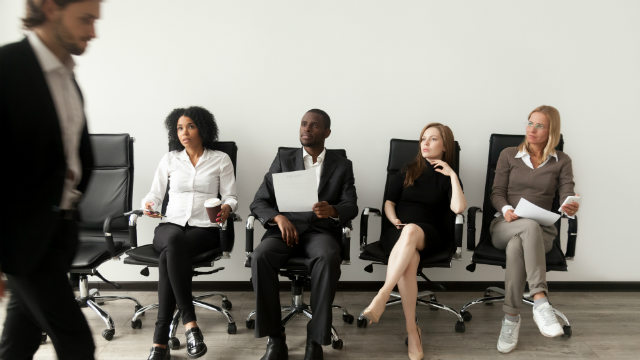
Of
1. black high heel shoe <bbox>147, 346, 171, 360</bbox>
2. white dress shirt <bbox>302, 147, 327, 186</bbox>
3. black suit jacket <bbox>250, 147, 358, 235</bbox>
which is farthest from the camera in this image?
white dress shirt <bbox>302, 147, 327, 186</bbox>

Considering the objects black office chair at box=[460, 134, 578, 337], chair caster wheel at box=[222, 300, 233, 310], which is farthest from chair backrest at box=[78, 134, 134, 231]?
black office chair at box=[460, 134, 578, 337]

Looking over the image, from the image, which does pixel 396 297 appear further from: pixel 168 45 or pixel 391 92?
pixel 168 45

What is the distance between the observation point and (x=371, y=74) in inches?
116

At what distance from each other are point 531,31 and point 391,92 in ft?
3.65

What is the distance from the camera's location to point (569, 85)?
2.98 metres

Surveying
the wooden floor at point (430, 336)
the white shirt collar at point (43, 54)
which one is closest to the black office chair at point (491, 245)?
the wooden floor at point (430, 336)

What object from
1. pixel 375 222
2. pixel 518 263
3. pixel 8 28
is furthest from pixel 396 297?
pixel 8 28

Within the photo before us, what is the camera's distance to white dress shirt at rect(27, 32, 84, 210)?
107 centimetres

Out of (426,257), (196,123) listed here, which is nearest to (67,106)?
(196,123)

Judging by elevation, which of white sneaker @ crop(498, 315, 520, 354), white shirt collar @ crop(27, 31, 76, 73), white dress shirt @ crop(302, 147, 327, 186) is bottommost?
white sneaker @ crop(498, 315, 520, 354)

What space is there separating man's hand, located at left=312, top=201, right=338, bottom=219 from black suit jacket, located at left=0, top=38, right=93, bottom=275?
4.45 ft

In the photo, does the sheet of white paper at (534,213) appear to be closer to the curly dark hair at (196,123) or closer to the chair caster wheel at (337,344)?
the chair caster wheel at (337,344)

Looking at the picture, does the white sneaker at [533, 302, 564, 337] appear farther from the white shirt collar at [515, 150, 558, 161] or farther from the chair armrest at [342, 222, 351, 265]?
the chair armrest at [342, 222, 351, 265]

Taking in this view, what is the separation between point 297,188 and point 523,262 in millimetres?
1344
